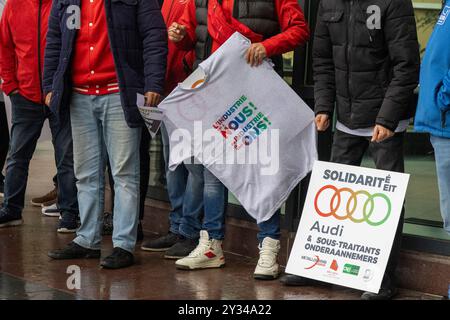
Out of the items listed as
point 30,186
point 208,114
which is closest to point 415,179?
point 208,114

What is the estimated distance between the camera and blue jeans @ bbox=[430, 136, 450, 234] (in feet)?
17.5

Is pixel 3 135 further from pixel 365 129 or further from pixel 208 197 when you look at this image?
pixel 365 129

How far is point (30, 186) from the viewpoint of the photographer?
9.88 meters

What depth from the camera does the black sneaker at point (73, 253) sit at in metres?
6.66

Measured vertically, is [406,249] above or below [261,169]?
below

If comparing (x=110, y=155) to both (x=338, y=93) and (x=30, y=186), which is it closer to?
(x=338, y=93)

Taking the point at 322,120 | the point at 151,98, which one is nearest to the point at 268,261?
the point at 322,120

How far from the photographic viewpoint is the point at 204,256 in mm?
6422

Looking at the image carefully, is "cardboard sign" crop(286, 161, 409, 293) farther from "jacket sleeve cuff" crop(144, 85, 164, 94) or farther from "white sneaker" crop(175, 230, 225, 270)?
"jacket sleeve cuff" crop(144, 85, 164, 94)

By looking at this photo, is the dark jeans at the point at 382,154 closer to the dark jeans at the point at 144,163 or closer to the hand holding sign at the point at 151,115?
the hand holding sign at the point at 151,115

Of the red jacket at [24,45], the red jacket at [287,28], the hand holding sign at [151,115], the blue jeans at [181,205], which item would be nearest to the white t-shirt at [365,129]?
the red jacket at [287,28]

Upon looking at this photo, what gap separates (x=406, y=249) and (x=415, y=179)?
508 mm

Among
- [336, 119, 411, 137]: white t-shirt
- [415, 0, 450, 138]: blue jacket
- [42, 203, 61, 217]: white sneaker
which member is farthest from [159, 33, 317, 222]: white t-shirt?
[42, 203, 61, 217]: white sneaker

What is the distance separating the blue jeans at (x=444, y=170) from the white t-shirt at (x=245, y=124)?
93cm
